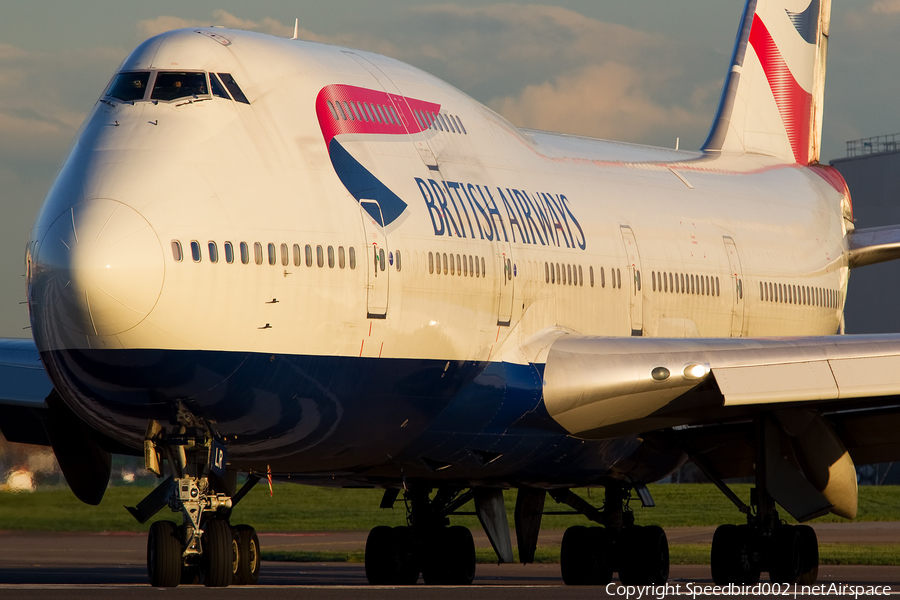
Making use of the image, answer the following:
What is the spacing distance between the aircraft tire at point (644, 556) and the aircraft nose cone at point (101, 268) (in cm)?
988

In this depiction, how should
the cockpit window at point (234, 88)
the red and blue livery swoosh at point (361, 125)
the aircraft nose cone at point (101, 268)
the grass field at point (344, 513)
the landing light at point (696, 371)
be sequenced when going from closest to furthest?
the aircraft nose cone at point (101, 268), the cockpit window at point (234, 88), the red and blue livery swoosh at point (361, 125), the landing light at point (696, 371), the grass field at point (344, 513)

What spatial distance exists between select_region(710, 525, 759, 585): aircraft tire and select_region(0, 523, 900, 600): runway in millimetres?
1201

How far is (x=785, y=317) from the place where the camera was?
24.1m

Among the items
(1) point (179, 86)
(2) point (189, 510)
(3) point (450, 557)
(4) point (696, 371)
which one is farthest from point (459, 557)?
(1) point (179, 86)

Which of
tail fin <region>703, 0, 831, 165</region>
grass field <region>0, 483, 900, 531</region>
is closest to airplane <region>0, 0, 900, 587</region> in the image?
tail fin <region>703, 0, 831, 165</region>

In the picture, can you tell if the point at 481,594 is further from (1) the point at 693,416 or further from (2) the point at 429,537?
(2) the point at 429,537

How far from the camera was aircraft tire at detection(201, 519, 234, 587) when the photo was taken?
13.9 metres

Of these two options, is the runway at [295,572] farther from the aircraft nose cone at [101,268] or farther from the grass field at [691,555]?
the aircraft nose cone at [101,268]

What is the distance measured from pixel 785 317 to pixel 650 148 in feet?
11.2

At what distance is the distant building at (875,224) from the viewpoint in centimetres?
7088

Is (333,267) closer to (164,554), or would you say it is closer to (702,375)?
(164,554)

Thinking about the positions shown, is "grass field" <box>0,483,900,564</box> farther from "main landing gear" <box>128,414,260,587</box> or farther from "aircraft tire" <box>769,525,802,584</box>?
"main landing gear" <box>128,414,260,587</box>

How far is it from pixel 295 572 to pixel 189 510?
12039mm

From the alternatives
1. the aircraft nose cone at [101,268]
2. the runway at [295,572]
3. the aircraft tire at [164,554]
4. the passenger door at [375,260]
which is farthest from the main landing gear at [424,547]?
the aircraft nose cone at [101,268]
